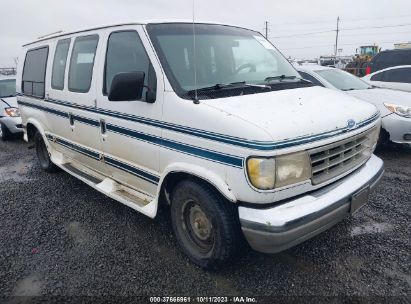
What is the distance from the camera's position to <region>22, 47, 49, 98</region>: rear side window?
207 inches

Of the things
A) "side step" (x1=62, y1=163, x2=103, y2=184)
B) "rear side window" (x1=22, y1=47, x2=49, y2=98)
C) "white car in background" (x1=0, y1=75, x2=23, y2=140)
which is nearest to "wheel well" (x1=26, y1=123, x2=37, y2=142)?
"rear side window" (x1=22, y1=47, x2=49, y2=98)

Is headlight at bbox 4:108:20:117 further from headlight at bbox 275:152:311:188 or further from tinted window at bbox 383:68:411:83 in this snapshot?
tinted window at bbox 383:68:411:83

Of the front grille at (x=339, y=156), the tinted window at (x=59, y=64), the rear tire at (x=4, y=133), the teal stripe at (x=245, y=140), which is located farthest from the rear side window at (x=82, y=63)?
the rear tire at (x=4, y=133)

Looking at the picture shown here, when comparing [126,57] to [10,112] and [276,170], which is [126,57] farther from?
[10,112]

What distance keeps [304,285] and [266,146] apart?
4.17 feet

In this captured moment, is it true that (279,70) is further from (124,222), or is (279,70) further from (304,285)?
(124,222)

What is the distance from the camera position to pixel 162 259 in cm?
332

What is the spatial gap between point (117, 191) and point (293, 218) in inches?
83.2

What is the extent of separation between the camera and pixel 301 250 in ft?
11.2

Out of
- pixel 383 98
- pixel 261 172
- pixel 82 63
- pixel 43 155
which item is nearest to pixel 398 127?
pixel 383 98

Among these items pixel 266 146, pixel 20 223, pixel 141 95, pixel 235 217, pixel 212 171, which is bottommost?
pixel 20 223

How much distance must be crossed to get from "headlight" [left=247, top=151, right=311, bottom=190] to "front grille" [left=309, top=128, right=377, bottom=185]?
142 mm

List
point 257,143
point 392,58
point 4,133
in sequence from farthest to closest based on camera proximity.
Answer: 1. point 392,58
2. point 4,133
3. point 257,143

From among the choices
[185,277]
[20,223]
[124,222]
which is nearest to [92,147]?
[124,222]
